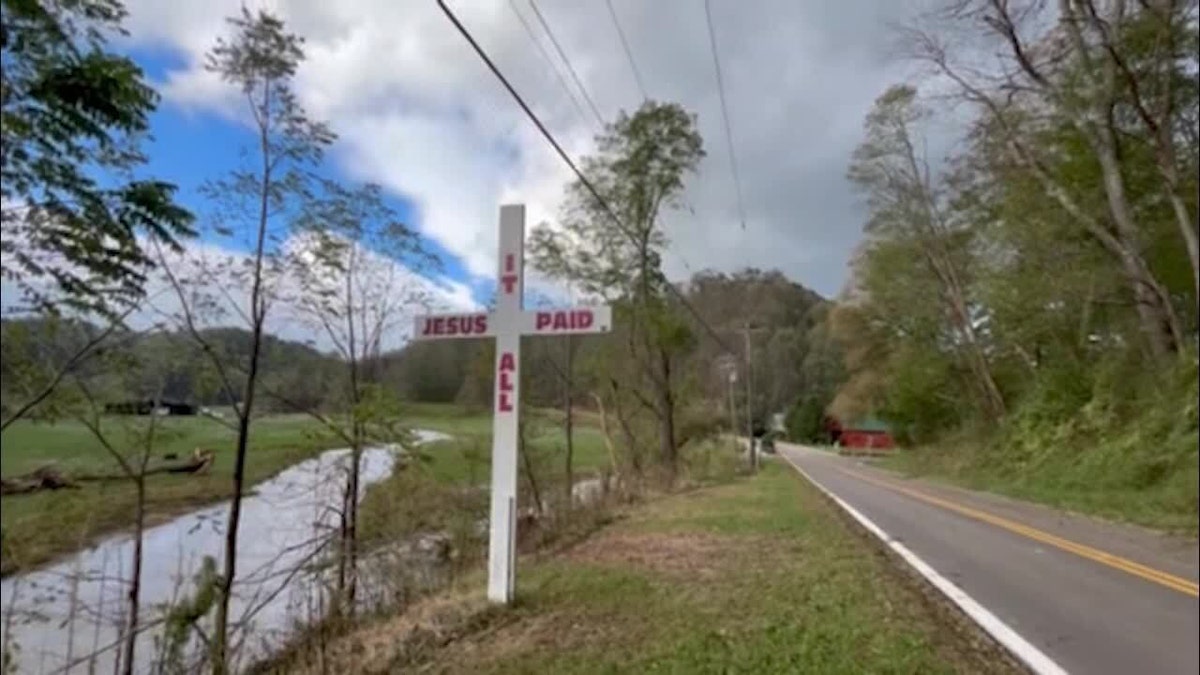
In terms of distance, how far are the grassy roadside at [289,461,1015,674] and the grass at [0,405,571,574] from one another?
120 cm

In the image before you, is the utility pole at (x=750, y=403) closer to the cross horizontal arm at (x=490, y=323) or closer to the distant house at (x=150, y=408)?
the cross horizontal arm at (x=490, y=323)

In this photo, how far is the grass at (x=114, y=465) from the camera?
1.58 m

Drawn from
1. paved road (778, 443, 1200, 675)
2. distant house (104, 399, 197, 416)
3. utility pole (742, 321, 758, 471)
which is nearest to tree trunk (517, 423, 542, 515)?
paved road (778, 443, 1200, 675)

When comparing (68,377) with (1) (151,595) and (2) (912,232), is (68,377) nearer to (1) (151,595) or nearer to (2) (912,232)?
(1) (151,595)

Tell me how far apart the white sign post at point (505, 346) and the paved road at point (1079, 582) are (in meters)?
2.82

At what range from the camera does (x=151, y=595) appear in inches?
144

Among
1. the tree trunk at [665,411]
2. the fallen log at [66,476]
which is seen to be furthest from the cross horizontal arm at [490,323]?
the tree trunk at [665,411]

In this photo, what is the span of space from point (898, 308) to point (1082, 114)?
19790mm

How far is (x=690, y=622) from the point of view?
193 inches

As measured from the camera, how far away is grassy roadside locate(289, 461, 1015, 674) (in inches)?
159

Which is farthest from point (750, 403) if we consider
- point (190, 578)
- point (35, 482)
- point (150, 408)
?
point (35, 482)

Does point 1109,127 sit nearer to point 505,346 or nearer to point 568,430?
point 505,346

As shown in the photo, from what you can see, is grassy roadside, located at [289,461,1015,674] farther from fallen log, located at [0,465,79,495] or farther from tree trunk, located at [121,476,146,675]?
fallen log, located at [0,465,79,495]

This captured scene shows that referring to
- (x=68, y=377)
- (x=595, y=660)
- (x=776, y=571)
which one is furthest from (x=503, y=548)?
(x=68, y=377)
